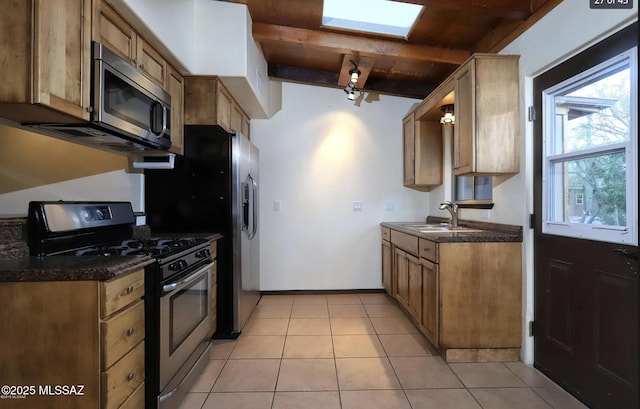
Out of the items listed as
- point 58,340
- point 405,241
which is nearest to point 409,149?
point 405,241

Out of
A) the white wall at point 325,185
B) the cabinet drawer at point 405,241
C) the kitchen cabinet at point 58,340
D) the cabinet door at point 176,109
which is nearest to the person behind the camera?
the kitchen cabinet at point 58,340

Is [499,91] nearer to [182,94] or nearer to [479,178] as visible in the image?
[479,178]

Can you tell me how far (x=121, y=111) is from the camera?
64.7 inches

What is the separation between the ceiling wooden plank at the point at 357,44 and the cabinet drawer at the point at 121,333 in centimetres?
249

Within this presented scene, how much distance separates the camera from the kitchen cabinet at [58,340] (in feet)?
3.83

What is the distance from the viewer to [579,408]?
5.62 feet

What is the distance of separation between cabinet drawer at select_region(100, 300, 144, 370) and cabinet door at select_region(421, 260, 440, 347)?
1.85 m

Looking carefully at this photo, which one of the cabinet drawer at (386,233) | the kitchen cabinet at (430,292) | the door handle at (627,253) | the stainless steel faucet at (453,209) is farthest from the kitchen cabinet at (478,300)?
the cabinet drawer at (386,233)

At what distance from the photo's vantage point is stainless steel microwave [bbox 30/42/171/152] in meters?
1.49

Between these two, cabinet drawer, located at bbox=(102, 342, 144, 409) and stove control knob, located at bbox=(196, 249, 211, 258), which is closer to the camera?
cabinet drawer, located at bbox=(102, 342, 144, 409)

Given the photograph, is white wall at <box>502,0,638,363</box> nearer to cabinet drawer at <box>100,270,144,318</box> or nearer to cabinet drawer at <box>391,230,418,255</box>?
cabinet drawer at <box>391,230,418,255</box>

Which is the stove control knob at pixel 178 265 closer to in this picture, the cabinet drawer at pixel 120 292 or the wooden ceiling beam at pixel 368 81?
the cabinet drawer at pixel 120 292

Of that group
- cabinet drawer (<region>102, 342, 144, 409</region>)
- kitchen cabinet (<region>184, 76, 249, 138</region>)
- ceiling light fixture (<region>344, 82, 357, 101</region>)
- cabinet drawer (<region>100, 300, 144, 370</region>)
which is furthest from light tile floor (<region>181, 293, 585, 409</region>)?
ceiling light fixture (<region>344, 82, 357, 101</region>)

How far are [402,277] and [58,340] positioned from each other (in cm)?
260
